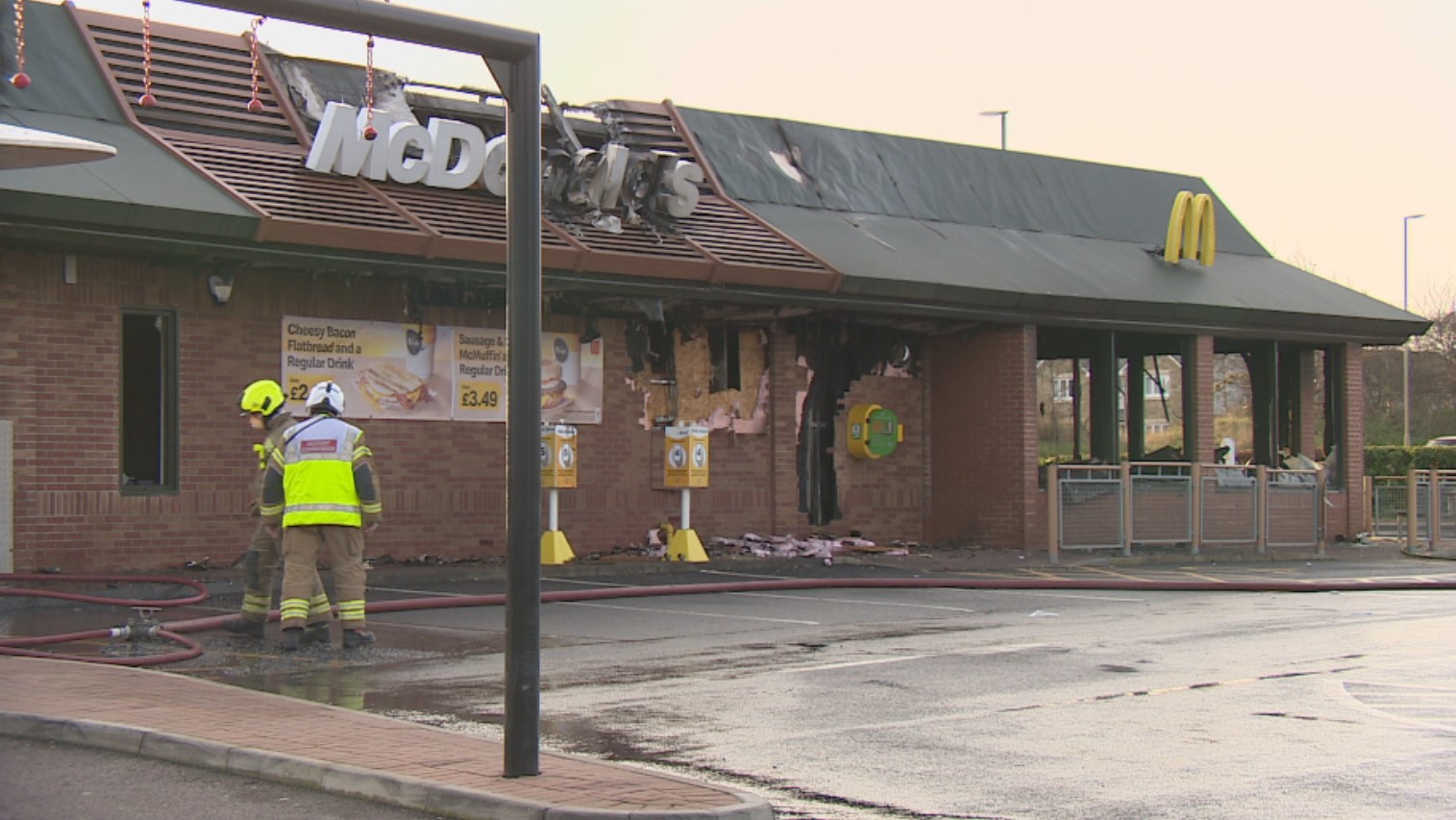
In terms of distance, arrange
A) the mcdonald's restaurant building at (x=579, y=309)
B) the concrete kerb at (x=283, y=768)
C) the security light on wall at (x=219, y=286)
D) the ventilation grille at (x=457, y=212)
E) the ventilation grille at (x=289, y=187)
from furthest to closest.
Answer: the ventilation grille at (x=457, y=212), the security light on wall at (x=219, y=286), the ventilation grille at (x=289, y=187), the mcdonald's restaurant building at (x=579, y=309), the concrete kerb at (x=283, y=768)

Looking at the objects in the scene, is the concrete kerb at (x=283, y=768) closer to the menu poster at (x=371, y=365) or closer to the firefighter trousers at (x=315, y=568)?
the firefighter trousers at (x=315, y=568)

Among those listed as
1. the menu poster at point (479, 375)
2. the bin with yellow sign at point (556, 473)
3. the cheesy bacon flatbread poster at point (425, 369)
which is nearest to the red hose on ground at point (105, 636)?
the cheesy bacon flatbread poster at point (425, 369)

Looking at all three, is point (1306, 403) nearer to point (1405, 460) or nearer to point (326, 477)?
point (1405, 460)

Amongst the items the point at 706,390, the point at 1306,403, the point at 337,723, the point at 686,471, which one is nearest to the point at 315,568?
the point at 337,723

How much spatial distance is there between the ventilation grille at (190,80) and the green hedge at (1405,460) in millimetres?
34109

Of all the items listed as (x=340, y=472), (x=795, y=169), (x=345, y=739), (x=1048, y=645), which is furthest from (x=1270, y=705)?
(x=795, y=169)

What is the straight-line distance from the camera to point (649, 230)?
20531mm

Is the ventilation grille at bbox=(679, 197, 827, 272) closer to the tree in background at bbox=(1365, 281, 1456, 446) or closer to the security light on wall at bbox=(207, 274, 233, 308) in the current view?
the security light on wall at bbox=(207, 274, 233, 308)

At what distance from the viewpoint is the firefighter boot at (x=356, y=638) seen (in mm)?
12188

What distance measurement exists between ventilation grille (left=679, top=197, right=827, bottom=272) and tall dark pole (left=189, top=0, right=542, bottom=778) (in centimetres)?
1316

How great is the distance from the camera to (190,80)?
18641 millimetres

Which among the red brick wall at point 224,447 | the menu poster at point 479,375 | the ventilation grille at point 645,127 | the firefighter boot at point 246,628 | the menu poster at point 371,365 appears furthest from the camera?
the ventilation grille at point 645,127

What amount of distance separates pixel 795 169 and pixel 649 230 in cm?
474

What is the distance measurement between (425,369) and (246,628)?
741 cm
